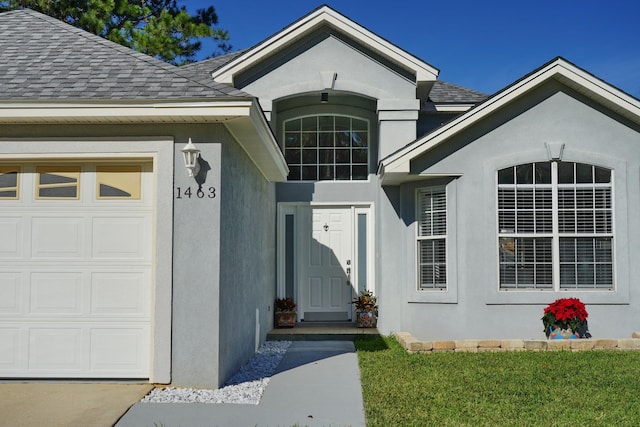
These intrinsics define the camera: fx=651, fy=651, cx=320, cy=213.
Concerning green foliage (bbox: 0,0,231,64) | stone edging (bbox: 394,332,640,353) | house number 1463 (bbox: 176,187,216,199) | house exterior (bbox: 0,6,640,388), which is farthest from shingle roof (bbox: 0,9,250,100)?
green foliage (bbox: 0,0,231,64)

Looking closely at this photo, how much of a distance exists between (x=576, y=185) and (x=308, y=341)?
519 centimetres

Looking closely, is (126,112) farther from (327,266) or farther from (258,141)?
(327,266)

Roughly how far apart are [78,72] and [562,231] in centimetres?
751

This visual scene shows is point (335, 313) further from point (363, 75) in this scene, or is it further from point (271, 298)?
point (363, 75)

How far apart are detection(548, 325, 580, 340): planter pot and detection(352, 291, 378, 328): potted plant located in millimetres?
3466

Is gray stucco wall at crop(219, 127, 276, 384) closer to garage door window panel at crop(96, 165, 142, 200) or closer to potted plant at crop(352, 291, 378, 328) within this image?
garage door window panel at crop(96, 165, 142, 200)

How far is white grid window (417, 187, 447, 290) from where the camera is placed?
10891mm

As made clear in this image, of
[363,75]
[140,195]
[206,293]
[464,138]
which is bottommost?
[206,293]

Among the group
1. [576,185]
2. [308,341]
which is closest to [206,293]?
[308,341]

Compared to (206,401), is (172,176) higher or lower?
higher

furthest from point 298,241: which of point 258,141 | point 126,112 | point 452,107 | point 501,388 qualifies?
point 126,112

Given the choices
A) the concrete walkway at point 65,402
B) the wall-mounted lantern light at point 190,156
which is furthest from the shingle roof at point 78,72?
the concrete walkway at point 65,402

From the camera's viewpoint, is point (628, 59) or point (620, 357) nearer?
point (620, 357)

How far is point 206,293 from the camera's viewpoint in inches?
273
